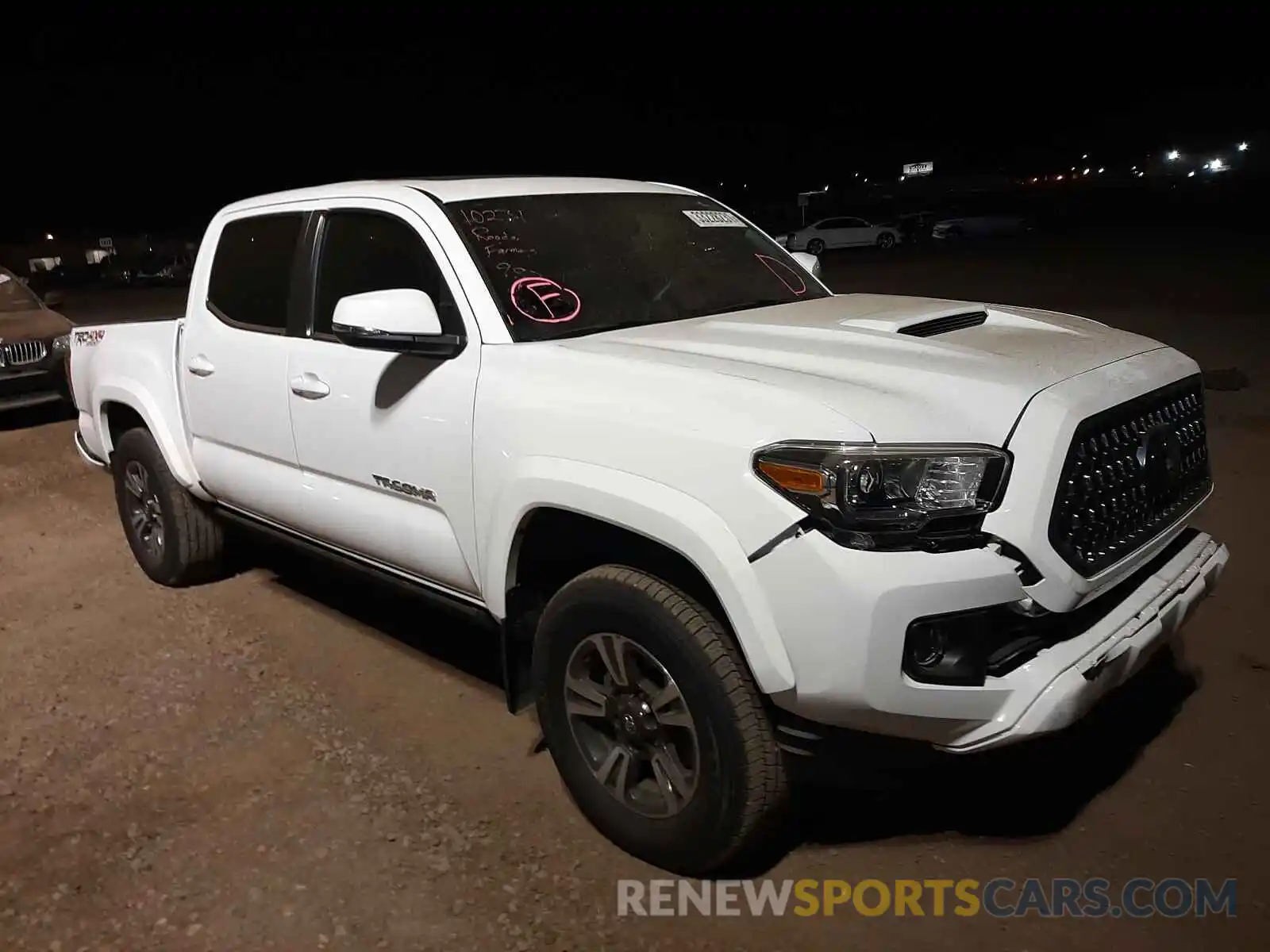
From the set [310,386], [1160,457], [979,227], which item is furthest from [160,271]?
[1160,457]

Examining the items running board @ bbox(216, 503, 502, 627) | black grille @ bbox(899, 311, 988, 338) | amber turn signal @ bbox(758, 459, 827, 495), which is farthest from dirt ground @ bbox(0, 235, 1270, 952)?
black grille @ bbox(899, 311, 988, 338)

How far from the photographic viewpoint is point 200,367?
14.7ft

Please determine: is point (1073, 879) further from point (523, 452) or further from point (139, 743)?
point (139, 743)

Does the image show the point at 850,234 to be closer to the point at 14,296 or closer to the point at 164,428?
the point at 14,296

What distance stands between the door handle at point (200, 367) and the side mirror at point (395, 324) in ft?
4.81

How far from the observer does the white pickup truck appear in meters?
2.40

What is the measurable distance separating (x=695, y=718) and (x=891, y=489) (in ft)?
2.61

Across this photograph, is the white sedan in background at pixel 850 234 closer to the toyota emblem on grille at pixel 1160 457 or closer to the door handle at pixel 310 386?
the door handle at pixel 310 386

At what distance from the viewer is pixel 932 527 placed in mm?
2410

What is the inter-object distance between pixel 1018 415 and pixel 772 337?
88 cm

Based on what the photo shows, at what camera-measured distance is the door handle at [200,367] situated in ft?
14.4

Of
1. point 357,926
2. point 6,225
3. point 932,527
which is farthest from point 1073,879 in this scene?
point 6,225

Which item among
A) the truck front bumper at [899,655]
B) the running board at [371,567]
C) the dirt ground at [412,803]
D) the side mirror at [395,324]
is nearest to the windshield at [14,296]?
the dirt ground at [412,803]

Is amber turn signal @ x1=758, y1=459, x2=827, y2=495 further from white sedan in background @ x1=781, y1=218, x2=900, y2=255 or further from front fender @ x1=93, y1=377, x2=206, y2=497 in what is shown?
white sedan in background @ x1=781, y1=218, x2=900, y2=255
